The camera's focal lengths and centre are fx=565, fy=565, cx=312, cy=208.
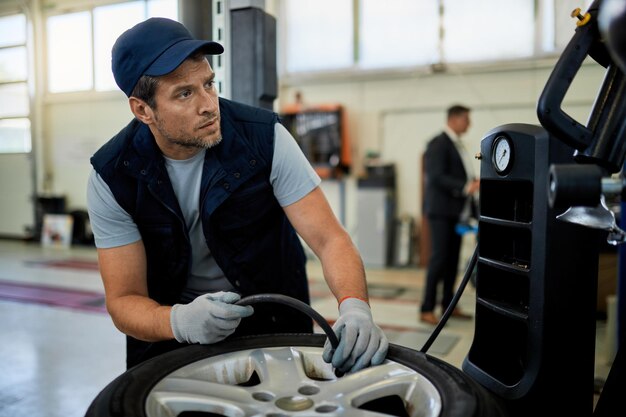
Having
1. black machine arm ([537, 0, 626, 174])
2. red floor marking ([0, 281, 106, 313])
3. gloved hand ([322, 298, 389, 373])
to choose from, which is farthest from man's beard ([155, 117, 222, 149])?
red floor marking ([0, 281, 106, 313])

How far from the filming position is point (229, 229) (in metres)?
1.22

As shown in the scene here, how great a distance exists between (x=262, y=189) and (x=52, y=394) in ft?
5.44

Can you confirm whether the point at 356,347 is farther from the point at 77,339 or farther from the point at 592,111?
the point at 77,339

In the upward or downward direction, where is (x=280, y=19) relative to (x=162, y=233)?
upward

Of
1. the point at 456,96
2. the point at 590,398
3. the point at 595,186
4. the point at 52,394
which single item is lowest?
the point at 52,394

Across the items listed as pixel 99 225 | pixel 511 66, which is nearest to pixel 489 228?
pixel 99 225

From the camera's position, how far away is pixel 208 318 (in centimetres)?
99

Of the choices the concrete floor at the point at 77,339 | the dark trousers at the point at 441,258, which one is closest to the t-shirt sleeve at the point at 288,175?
the concrete floor at the point at 77,339

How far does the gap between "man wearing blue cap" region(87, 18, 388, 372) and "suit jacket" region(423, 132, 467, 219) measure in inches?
85.4

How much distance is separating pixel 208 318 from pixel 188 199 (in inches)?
13.6

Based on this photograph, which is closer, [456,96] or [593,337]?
[593,337]

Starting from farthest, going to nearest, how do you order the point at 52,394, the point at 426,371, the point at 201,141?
the point at 52,394
the point at 201,141
the point at 426,371

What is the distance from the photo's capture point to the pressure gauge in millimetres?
944

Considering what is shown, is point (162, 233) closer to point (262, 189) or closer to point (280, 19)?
point (262, 189)
